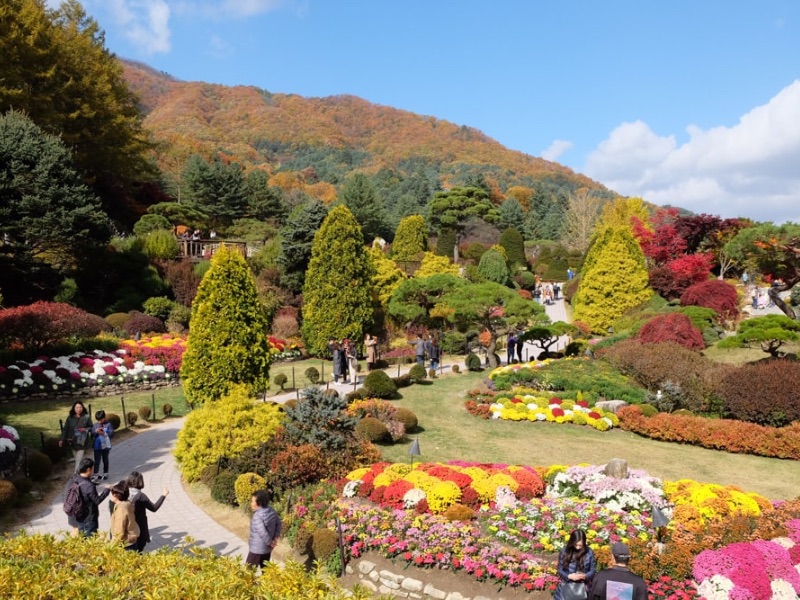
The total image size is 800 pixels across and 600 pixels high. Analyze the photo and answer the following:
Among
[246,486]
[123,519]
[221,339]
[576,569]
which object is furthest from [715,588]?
[221,339]

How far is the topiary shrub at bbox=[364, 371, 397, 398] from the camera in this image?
1775 centimetres

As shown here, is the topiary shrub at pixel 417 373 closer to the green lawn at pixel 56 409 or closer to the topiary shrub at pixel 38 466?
the green lawn at pixel 56 409

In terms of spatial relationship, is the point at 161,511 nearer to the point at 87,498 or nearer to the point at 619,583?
the point at 87,498

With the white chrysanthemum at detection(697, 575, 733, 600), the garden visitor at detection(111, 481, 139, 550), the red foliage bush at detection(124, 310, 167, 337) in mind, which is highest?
the red foliage bush at detection(124, 310, 167, 337)

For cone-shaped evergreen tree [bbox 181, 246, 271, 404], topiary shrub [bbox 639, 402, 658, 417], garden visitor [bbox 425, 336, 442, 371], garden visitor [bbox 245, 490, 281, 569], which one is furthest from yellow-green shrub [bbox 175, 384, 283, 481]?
garden visitor [bbox 425, 336, 442, 371]

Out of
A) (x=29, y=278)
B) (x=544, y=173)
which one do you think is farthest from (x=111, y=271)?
(x=544, y=173)

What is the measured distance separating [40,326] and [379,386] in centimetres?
1134

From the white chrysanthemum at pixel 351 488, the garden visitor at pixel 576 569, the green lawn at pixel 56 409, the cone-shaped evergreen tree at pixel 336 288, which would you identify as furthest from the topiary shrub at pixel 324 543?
the cone-shaped evergreen tree at pixel 336 288

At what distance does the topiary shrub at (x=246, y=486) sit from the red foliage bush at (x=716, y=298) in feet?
78.6

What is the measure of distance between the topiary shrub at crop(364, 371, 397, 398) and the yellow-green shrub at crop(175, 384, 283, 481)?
5.84 meters

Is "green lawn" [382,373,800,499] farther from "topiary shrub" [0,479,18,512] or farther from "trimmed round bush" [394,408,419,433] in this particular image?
"topiary shrub" [0,479,18,512]

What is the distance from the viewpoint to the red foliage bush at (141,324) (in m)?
24.5

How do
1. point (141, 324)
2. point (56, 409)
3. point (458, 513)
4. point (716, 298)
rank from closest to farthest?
point (458, 513) < point (56, 409) < point (141, 324) < point (716, 298)

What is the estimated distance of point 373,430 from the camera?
1427 cm
